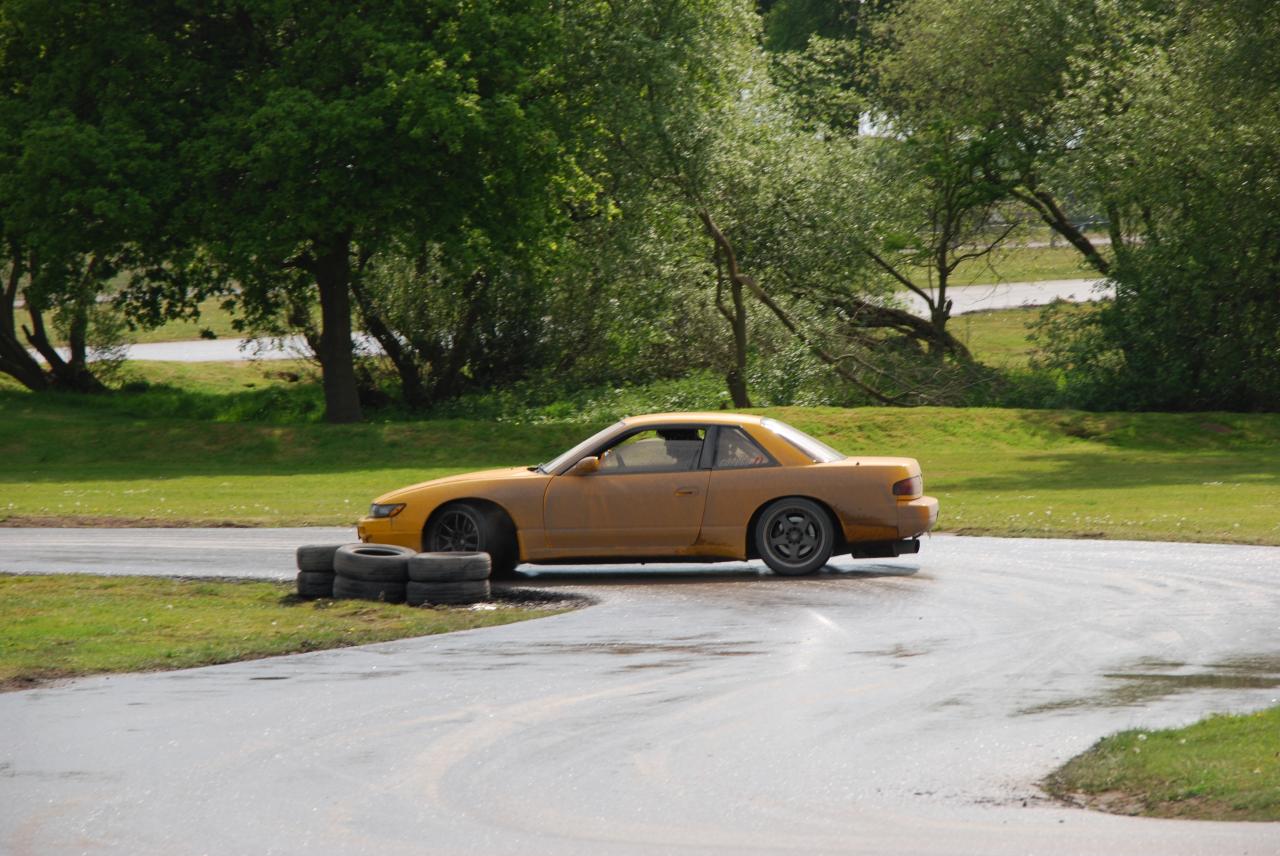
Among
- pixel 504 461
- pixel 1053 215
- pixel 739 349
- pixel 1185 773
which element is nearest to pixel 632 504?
pixel 1185 773

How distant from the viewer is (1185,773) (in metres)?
7.38

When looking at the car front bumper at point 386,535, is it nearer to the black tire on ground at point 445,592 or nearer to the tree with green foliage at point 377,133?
the black tire on ground at point 445,592

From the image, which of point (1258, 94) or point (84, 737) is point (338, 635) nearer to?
point (84, 737)

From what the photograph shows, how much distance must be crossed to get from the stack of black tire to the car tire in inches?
98.3

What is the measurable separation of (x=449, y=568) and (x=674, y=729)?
17.5 ft

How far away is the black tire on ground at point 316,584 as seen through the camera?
1420cm

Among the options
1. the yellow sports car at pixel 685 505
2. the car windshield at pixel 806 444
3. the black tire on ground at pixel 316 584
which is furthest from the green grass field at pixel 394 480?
the car windshield at pixel 806 444

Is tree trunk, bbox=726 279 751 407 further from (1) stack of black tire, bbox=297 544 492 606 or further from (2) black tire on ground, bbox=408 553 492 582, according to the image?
(2) black tire on ground, bbox=408 553 492 582

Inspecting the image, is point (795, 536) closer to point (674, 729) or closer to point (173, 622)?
point (173, 622)

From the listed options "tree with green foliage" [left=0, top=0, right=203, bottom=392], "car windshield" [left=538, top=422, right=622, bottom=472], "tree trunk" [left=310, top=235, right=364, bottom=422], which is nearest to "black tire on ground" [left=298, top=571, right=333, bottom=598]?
"car windshield" [left=538, top=422, right=622, bottom=472]

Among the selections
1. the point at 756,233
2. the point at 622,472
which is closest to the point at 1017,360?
the point at 756,233

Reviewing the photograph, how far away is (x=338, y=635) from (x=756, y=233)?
29184 millimetres

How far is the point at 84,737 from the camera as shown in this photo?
8.67 m

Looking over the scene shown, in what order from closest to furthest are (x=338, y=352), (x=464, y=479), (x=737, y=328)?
(x=464, y=479) → (x=338, y=352) → (x=737, y=328)
